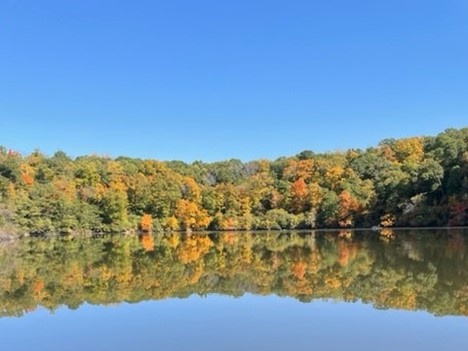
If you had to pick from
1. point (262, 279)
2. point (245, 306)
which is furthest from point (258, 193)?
point (245, 306)

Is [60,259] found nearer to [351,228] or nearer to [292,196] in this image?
[351,228]

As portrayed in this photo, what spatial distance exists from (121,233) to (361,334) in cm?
5031

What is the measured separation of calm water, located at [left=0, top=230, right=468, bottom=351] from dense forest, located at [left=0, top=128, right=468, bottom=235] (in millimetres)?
29541

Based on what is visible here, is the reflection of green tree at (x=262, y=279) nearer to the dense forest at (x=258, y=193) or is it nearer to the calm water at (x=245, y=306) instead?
the calm water at (x=245, y=306)

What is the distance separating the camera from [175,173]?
6750 centimetres

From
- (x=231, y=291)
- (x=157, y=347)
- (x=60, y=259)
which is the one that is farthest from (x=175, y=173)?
(x=157, y=347)

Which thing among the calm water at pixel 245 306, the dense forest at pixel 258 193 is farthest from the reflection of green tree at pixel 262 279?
the dense forest at pixel 258 193

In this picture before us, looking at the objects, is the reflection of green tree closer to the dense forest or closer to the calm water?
the calm water

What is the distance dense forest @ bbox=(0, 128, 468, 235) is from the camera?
47062 mm

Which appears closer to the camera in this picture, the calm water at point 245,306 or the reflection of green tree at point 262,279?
the calm water at point 245,306

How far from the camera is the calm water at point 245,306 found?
321 inches

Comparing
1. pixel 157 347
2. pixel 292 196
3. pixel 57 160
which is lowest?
pixel 157 347

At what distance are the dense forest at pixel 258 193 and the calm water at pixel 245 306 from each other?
2954cm

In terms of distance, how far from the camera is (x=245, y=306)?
11.0m
